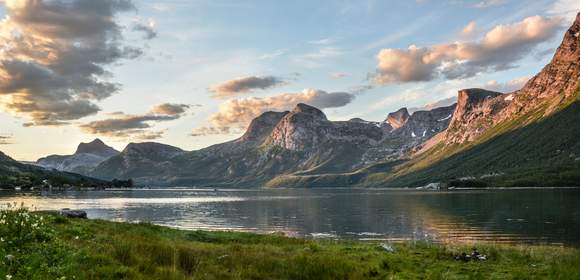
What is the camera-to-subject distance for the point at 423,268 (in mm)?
26484

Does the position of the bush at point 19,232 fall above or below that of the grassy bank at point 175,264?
above

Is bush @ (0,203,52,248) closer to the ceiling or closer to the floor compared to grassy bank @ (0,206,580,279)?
closer to the ceiling

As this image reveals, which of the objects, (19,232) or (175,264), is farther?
(19,232)

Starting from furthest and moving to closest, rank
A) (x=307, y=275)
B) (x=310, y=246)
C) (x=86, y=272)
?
(x=310, y=246) < (x=307, y=275) < (x=86, y=272)

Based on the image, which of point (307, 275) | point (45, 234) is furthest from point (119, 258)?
point (307, 275)

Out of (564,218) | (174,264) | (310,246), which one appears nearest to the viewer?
(174,264)

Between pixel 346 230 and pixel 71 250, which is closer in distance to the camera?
pixel 71 250

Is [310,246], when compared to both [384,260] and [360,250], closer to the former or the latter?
[360,250]

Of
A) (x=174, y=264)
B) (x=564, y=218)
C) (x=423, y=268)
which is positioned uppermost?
(x=174, y=264)

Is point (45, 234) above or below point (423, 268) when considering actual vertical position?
above

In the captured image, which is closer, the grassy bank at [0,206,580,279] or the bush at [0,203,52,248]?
the grassy bank at [0,206,580,279]

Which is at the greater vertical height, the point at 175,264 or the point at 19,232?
the point at 19,232

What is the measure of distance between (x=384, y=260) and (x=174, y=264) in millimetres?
14001

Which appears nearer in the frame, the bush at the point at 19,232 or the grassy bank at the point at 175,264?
the grassy bank at the point at 175,264
